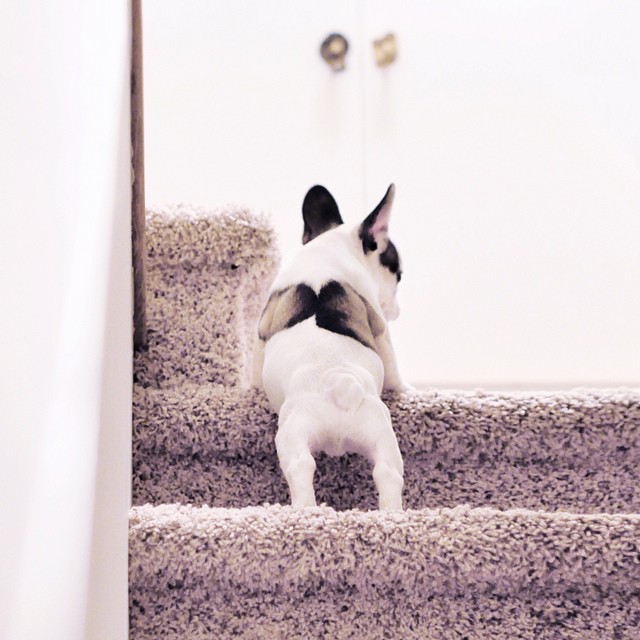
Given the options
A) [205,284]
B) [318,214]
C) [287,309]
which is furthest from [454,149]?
[287,309]

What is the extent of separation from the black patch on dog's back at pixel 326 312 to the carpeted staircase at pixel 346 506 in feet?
0.43

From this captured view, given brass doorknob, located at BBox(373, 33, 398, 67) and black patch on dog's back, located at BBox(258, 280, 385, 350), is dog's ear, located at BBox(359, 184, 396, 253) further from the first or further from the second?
brass doorknob, located at BBox(373, 33, 398, 67)

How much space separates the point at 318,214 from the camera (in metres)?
2.04

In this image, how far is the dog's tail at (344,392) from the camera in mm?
1412

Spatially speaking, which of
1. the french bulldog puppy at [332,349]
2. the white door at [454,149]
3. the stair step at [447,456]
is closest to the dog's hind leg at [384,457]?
the french bulldog puppy at [332,349]

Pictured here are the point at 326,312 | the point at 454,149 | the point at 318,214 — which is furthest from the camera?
the point at 454,149

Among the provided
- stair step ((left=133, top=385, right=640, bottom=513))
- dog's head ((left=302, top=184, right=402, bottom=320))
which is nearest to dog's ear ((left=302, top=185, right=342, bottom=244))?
dog's head ((left=302, top=184, right=402, bottom=320))

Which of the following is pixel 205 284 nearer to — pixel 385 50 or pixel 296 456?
pixel 296 456

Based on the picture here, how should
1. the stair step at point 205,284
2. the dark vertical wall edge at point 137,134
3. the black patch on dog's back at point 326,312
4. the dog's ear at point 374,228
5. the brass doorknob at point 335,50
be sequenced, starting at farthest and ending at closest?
the brass doorknob at point 335,50 < the dog's ear at point 374,228 < the stair step at point 205,284 < the black patch on dog's back at point 326,312 < the dark vertical wall edge at point 137,134

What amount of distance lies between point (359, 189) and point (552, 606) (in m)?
2.24

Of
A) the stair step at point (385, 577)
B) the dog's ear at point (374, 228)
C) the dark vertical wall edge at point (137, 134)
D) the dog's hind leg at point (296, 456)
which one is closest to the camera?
the stair step at point (385, 577)

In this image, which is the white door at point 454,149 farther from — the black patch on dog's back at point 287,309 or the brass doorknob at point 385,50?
the black patch on dog's back at point 287,309

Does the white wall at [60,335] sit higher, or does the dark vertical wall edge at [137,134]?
the dark vertical wall edge at [137,134]

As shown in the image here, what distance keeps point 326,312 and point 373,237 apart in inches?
14.9
